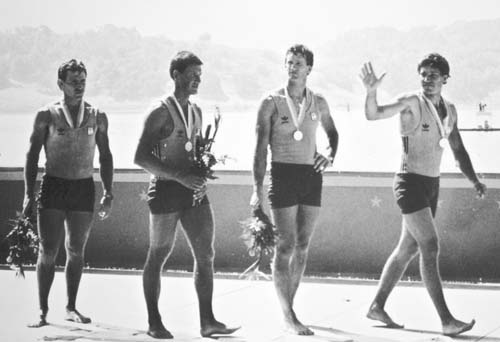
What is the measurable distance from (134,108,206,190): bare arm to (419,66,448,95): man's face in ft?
5.54

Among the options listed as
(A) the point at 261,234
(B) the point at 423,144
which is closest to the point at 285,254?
(A) the point at 261,234

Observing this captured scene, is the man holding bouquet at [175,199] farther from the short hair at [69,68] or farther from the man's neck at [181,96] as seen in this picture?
the short hair at [69,68]

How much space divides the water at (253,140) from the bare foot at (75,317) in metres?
3.87

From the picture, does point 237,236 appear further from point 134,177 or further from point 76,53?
point 76,53

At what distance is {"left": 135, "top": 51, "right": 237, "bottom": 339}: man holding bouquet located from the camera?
607 centimetres

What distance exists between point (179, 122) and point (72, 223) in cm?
120

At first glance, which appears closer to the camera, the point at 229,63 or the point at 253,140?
the point at 253,140

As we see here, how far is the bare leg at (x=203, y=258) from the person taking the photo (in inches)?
240

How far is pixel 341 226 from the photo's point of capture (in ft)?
29.1

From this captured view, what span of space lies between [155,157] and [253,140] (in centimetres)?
429

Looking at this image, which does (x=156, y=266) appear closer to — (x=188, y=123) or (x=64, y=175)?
(x=188, y=123)

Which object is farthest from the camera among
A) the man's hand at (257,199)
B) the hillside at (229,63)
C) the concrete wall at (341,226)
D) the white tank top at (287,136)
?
the hillside at (229,63)

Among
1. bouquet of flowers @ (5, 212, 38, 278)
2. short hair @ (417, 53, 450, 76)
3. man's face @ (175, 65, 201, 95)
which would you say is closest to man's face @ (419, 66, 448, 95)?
short hair @ (417, 53, 450, 76)

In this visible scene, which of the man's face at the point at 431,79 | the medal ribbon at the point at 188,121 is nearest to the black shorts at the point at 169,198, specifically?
the medal ribbon at the point at 188,121
